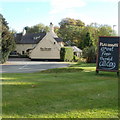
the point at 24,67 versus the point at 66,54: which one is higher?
the point at 66,54

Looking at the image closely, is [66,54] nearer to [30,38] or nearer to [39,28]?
[30,38]

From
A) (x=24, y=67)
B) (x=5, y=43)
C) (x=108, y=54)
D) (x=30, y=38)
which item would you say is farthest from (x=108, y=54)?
(x=30, y=38)

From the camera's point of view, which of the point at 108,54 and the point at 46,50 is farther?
the point at 46,50

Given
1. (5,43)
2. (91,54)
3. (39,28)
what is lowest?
(91,54)

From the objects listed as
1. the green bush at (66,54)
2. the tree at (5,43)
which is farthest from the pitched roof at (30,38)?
the tree at (5,43)

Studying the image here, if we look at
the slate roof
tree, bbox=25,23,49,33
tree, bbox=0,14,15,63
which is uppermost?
tree, bbox=25,23,49,33

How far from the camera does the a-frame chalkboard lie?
38.6ft

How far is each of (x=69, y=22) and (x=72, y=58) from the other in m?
38.0

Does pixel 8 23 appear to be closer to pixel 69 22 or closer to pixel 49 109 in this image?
pixel 49 109

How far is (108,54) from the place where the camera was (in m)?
12.0

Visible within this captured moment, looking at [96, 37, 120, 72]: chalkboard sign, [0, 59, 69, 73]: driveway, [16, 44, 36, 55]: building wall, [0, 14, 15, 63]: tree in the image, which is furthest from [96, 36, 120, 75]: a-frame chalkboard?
[16, 44, 36, 55]: building wall

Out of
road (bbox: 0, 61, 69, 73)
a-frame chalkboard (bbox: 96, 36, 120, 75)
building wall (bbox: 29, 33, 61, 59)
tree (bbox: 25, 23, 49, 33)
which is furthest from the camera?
tree (bbox: 25, 23, 49, 33)

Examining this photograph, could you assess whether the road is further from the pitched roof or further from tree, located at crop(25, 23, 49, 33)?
tree, located at crop(25, 23, 49, 33)

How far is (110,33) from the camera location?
50.6m
